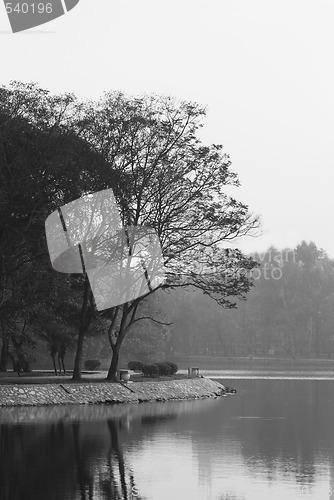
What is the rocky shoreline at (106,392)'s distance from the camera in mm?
37625

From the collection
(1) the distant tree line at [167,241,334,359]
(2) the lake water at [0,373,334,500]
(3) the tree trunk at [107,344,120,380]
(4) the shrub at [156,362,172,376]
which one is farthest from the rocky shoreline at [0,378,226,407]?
(1) the distant tree line at [167,241,334,359]

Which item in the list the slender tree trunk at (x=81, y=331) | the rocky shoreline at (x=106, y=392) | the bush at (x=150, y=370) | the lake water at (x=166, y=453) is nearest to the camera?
the lake water at (x=166, y=453)

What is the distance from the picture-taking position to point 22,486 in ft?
54.0

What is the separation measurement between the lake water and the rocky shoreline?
2.04 meters

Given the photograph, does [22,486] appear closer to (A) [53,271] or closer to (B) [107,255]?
(A) [53,271]

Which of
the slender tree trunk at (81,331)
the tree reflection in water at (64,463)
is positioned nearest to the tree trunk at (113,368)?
the slender tree trunk at (81,331)

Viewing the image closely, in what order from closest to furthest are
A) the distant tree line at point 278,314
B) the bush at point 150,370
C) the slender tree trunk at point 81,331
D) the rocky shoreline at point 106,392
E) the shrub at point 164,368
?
1. the rocky shoreline at point 106,392
2. the slender tree trunk at point 81,331
3. the bush at point 150,370
4. the shrub at point 164,368
5. the distant tree line at point 278,314

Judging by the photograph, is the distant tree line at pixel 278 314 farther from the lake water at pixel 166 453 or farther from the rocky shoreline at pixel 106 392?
the lake water at pixel 166 453

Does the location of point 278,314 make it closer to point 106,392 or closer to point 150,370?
point 150,370

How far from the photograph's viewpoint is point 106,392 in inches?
1644

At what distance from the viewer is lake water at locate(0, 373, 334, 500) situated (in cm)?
1645

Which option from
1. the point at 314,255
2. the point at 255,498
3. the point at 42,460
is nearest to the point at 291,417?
the point at 42,460

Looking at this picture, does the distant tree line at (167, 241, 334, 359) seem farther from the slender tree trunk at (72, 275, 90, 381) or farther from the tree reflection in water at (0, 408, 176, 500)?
the tree reflection in water at (0, 408, 176, 500)

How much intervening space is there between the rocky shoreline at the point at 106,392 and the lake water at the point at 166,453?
80.2 inches
